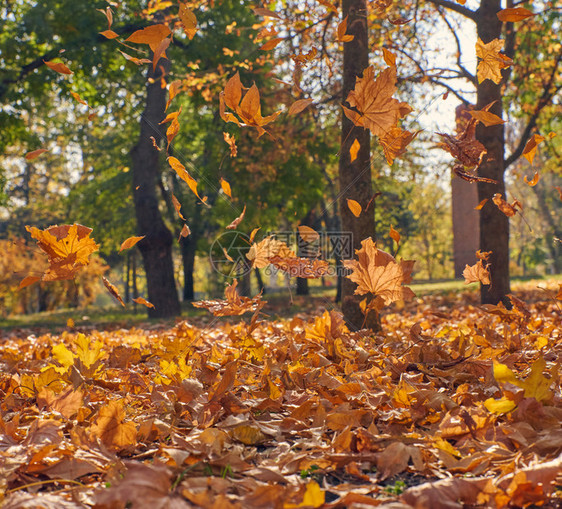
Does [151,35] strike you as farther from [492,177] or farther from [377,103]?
[492,177]

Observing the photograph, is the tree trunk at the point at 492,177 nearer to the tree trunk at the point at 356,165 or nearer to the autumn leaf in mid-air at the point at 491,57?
the tree trunk at the point at 356,165

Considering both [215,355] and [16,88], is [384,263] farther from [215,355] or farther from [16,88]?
[16,88]

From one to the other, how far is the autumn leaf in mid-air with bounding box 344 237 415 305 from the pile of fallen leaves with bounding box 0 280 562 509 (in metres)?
0.34

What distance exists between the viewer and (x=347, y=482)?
1.38 meters

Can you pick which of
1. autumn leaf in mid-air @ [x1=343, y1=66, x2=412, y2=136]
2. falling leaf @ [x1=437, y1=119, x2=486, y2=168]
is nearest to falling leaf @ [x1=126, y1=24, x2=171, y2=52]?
autumn leaf in mid-air @ [x1=343, y1=66, x2=412, y2=136]

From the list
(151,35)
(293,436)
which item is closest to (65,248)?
(151,35)

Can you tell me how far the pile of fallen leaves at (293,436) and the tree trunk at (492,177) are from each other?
359 centimetres

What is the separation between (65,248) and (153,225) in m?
8.33

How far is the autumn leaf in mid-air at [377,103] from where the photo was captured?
1812mm

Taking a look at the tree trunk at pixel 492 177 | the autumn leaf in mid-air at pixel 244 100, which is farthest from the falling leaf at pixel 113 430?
the tree trunk at pixel 492 177

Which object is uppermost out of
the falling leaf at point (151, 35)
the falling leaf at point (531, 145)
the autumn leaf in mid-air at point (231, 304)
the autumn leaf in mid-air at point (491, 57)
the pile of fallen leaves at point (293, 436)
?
the autumn leaf in mid-air at point (491, 57)

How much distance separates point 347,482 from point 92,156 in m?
18.7

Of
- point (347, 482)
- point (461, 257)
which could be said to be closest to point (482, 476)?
point (347, 482)

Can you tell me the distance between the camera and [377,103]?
1.88 metres
